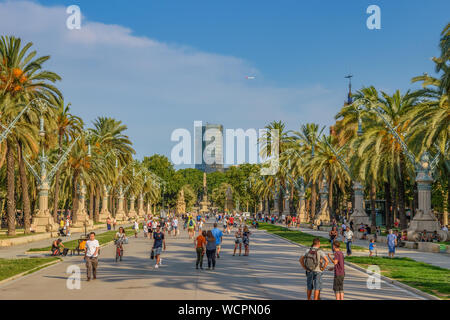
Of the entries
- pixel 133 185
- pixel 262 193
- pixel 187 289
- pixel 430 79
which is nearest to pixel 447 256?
pixel 430 79

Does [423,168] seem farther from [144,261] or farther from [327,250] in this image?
[144,261]

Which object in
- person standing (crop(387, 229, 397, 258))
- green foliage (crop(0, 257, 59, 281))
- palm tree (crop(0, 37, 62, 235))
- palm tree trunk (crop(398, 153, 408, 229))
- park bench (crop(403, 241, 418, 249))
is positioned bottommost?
park bench (crop(403, 241, 418, 249))

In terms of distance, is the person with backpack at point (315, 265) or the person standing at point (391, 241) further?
the person standing at point (391, 241)

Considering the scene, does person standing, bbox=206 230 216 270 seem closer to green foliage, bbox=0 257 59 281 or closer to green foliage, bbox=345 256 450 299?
green foliage, bbox=345 256 450 299

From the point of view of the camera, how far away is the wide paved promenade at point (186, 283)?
1262cm

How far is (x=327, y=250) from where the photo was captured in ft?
88.2

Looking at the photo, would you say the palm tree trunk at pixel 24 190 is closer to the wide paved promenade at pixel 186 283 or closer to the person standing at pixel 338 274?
the wide paved promenade at pixel 186 283

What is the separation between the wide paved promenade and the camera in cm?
1262

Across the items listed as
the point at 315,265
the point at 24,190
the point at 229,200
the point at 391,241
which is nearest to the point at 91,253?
the point at 315,265

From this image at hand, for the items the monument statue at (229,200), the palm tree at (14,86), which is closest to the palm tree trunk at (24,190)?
the palm tree at (14,86)

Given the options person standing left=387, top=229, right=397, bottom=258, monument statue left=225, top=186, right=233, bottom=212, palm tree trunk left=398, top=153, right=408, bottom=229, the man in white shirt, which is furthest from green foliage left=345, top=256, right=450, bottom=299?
monument statue left=225, top=186, right=233, bottom=212

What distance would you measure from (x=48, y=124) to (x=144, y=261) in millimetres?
20788

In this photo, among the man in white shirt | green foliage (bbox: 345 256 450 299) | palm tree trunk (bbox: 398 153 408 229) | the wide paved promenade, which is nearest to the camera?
the wide paved promenade

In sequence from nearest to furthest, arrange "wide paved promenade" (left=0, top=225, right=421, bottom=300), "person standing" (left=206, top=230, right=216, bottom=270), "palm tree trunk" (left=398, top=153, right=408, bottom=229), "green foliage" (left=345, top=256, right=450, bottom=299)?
1. "wide paved promenade" (left=0, top=225, right=421, bottom=300)
2. "green foliage" (left=345, top=256, right=450, bottom=299)
3. "person standing" (left=206, top=230, right=216, bottom=270)
4. "palm tree trunk" (left=398, top=153, right=408, bottom=229)
